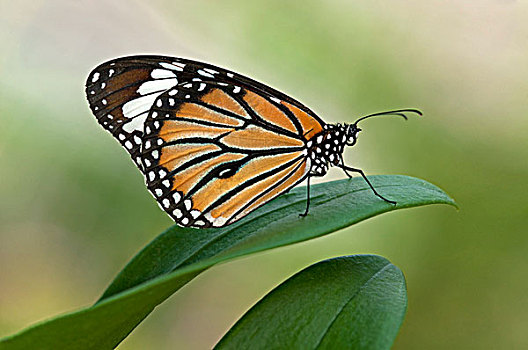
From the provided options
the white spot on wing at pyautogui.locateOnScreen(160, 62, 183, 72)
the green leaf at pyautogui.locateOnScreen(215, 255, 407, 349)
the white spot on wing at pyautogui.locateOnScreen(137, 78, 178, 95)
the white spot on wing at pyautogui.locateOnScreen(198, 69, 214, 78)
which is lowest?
the green leaf at pyautogui.locateOnScreen(215, 255, 407, 349)

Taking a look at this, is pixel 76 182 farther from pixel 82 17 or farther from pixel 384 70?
pixel 384 70

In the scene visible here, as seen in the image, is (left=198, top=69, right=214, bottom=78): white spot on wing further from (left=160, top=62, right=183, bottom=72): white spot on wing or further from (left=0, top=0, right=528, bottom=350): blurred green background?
(left=0, top=0, right=528, bottom=350): blurred green background

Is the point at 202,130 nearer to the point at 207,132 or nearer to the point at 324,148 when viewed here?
the point at 207,132

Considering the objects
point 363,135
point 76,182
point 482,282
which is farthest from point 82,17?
point 482,282

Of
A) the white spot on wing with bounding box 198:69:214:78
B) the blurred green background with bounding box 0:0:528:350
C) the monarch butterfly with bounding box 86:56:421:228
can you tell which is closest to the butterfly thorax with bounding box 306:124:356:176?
the monarch butterfly with bounding box 86:56:421:228

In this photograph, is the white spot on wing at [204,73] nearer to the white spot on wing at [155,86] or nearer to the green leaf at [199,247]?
the white spot on wing at [155,86]

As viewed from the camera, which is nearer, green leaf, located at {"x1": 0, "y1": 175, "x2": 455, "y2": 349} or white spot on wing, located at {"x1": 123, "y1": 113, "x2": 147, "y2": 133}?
green leaf, located at {"x1": 0, "y1": 175, "x2": 455, "y2": 349}

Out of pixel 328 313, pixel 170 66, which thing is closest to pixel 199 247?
pixel 328 313
